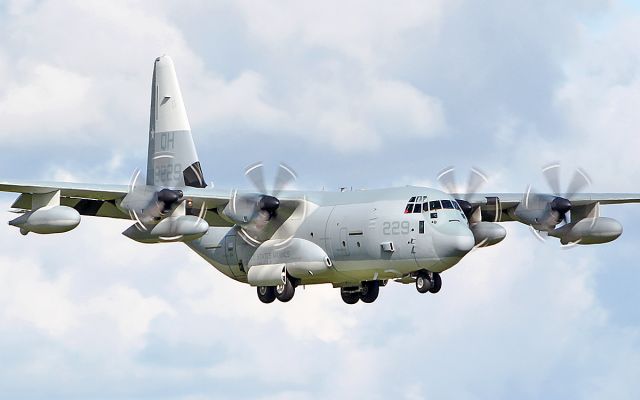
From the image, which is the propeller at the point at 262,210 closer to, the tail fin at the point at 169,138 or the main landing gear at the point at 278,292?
the main landing gear at the point at 278,292

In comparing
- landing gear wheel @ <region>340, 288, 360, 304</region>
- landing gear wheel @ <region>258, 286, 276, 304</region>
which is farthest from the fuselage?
landing gear wheel @ <region>340, 288, 360, 304</region>

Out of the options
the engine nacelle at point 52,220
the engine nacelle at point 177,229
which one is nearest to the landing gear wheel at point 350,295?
the engine nacelle at point 177,229

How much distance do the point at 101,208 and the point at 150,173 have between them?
677 centimetres

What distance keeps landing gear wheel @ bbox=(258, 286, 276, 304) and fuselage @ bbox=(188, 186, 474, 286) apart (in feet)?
3.11

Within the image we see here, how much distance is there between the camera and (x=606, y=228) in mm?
52062

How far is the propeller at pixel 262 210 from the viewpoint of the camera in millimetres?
49500

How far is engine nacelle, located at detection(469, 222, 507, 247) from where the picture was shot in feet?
167

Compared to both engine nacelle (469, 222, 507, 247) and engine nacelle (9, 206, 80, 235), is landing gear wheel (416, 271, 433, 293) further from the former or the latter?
engine nacelle (9, 206, 80, 235)

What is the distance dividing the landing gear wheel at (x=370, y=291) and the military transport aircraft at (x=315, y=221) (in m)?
0.04

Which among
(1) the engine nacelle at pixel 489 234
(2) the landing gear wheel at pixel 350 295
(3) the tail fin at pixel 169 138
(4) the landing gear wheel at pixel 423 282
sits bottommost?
(4) the landing gear wheel at pixel 423 282

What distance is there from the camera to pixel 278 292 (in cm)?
4984

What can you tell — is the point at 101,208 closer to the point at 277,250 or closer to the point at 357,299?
the point at 277,250

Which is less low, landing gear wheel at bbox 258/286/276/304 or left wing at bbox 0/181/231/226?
left wing at bbox 0/181/231/226

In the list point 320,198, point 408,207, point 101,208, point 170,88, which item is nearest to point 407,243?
point 408,207
